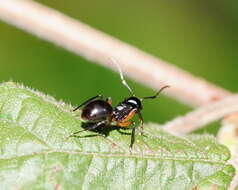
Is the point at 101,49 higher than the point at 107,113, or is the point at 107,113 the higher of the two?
the point at 101,49

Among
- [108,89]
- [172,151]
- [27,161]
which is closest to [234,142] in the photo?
[172,151]

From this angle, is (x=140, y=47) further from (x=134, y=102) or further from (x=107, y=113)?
(x=107, y=113)

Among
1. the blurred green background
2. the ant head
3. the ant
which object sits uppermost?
the blurred green background

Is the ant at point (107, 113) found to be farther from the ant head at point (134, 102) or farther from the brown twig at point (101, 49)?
the brown twig at point (101, 49)

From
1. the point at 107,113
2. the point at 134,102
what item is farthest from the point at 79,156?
the point at 134,102

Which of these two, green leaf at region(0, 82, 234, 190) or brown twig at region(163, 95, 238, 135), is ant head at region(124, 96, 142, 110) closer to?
brown twig at region(163, 95, 238, 135)

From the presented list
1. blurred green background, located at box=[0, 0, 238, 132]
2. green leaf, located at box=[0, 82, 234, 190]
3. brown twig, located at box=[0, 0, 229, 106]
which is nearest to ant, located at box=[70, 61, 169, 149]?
green leaf, located at box=[0, 82, 234, 190]
